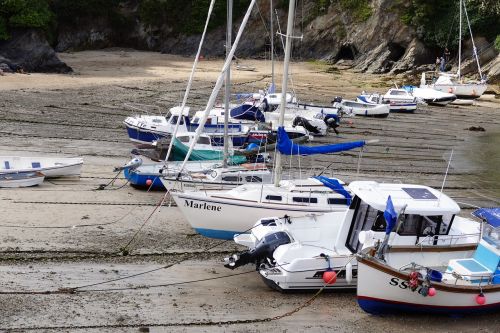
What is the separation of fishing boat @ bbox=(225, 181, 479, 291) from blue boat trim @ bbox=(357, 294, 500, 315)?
936mm

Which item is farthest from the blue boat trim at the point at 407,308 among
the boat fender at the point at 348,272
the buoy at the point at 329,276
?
the buoy at the point at 329,276

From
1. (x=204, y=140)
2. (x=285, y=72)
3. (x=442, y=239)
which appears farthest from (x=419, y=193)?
(x=204, y=140)

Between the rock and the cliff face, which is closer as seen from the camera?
the rock

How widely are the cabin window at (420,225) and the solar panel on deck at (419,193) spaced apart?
0.56 m

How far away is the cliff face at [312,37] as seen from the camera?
68.3 m

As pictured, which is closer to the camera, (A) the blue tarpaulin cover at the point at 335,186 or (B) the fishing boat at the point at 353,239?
(B) the fishing boat at the point at 353,239

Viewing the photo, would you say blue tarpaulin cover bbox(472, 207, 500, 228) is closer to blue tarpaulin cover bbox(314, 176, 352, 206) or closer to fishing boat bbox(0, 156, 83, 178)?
blue tarpaulin cover bbox(314, 176, 352, 206)

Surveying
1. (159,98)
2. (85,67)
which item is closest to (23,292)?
(159,98)

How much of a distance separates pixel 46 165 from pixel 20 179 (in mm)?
1648

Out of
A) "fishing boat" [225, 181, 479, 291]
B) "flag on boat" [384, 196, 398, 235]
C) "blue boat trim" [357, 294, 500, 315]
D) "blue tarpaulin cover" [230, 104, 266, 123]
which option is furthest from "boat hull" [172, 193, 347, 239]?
"blue tarpaulin cover" [230, 104, 266, 123]

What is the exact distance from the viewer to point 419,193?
693 inches

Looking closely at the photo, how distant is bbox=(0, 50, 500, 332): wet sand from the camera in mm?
15609

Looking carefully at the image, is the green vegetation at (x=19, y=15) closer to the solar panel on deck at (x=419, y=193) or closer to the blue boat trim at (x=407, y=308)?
the solar panel on deck at (x=419, y=193)

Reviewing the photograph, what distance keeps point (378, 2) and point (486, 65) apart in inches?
523
